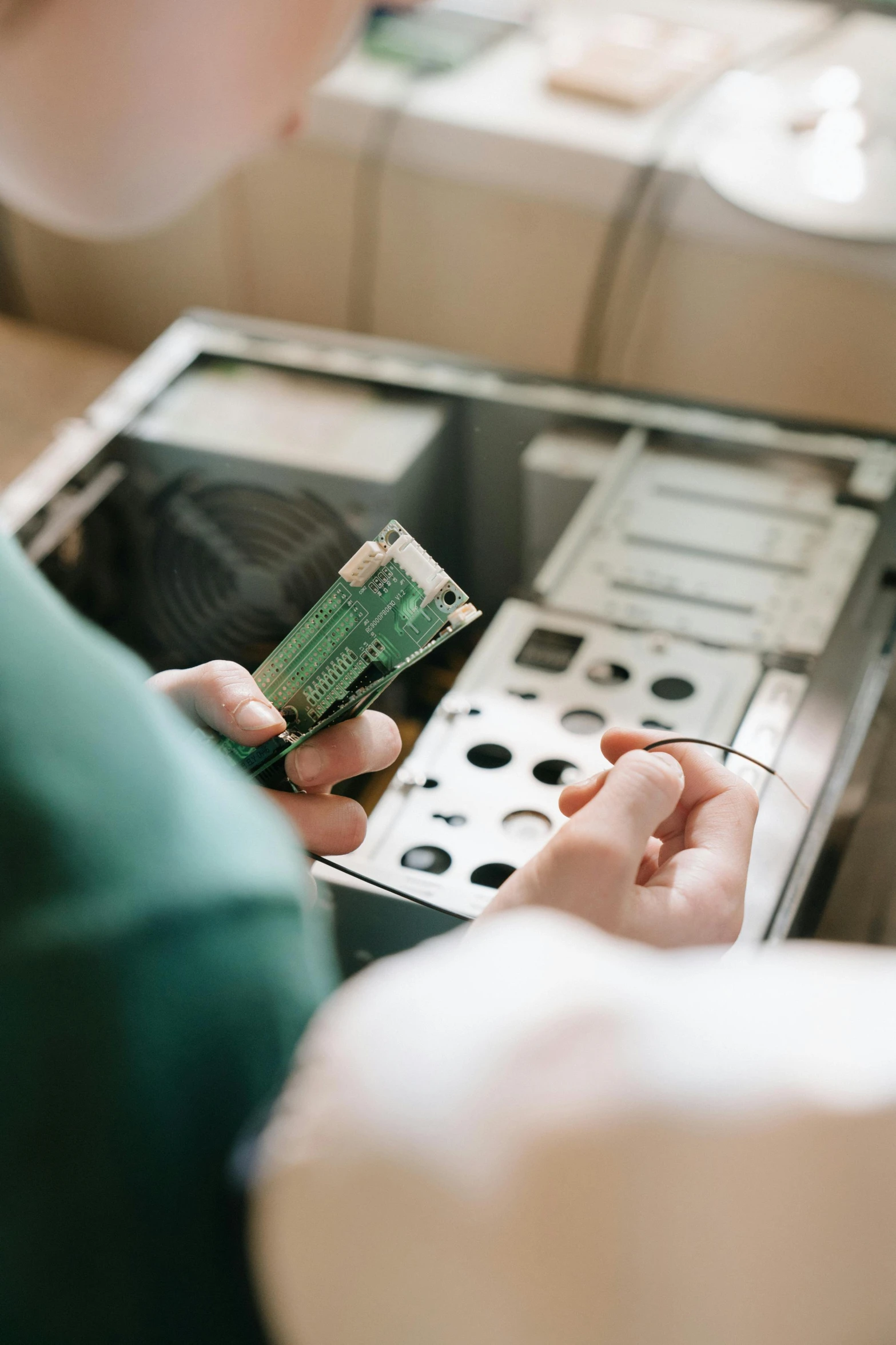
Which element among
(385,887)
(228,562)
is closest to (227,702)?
(385,887)

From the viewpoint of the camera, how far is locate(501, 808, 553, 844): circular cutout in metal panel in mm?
672

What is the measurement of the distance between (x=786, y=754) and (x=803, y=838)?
58 mm

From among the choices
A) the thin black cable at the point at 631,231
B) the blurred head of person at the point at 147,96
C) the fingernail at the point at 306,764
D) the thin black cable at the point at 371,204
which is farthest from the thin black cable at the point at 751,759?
the thin black cable at the point at 371,204

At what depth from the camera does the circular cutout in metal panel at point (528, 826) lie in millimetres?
672

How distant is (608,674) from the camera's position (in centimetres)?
80

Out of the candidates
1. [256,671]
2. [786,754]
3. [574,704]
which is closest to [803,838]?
[786,754]

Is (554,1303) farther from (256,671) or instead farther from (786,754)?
(786,754)

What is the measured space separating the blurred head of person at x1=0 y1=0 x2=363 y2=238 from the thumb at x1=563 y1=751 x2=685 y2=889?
1.01 feet

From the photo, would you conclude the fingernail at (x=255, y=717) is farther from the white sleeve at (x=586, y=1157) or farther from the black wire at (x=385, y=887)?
the white sleeve at (x=586, y=1157)

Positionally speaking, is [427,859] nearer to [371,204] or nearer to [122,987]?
[122,987]

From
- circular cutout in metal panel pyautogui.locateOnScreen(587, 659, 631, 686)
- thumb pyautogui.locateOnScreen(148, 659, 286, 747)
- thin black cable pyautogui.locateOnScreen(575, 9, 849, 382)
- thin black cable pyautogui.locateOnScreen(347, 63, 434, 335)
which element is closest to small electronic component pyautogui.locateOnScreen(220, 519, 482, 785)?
thumb pyautogui.locateOnScreen(148, 659, 286, 747)

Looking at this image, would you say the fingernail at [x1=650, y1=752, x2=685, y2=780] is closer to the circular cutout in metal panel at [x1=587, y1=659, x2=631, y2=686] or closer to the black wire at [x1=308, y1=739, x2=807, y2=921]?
the black wire at [x1=308, y1=739, x2=807, y2=921]

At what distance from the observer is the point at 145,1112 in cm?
25

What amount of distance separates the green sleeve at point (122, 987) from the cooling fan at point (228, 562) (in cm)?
45
